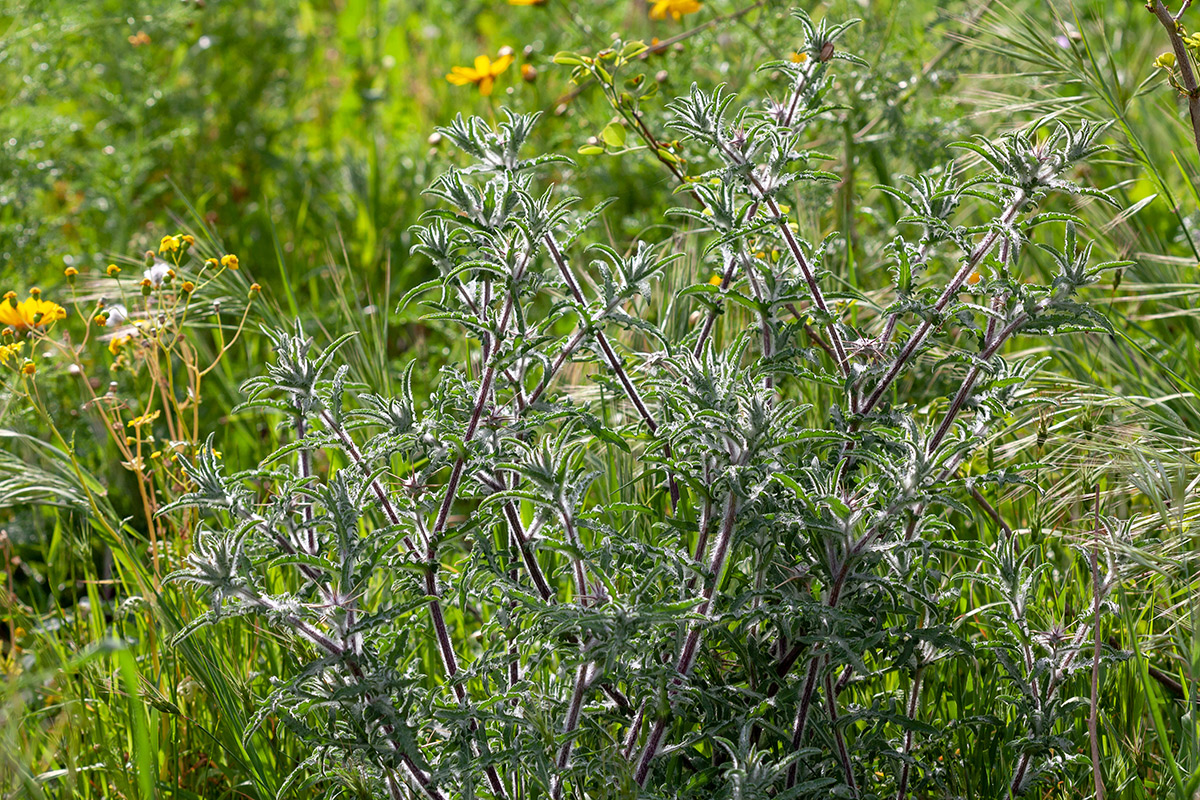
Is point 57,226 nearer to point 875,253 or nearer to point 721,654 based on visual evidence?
point 875,253

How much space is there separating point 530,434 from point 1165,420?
96 cm

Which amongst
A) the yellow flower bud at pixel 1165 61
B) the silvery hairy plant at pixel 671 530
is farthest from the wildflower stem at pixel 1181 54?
the silvery hairy plant at pixel 671 530

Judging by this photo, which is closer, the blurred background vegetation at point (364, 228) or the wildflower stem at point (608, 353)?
the wildflower stem at point (608, 353)

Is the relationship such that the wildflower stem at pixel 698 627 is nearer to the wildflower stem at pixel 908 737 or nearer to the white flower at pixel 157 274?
the wildflower stem at pixel 908 737

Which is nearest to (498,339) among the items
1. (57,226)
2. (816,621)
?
(816,621)

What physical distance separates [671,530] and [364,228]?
230 centimetres

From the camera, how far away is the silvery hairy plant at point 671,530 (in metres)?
1.21

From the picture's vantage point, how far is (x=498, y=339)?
1267 millimetres

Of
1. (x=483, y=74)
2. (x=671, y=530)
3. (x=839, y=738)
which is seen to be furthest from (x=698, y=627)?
(x=483, y=74)

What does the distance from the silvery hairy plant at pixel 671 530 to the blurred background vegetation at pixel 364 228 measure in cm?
22

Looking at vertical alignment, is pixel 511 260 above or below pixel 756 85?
below

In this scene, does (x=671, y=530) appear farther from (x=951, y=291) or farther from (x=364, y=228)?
(x=364, y=228)

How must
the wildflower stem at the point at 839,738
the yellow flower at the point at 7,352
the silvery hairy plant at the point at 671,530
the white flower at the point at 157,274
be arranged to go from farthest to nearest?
the white flower at the point at 157,274
the yellow flower at the point at 7,352
the wildflower stem at the point at 839,738
the silvery hairy plant at the point at 671,530

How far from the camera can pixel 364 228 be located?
3.38 m
